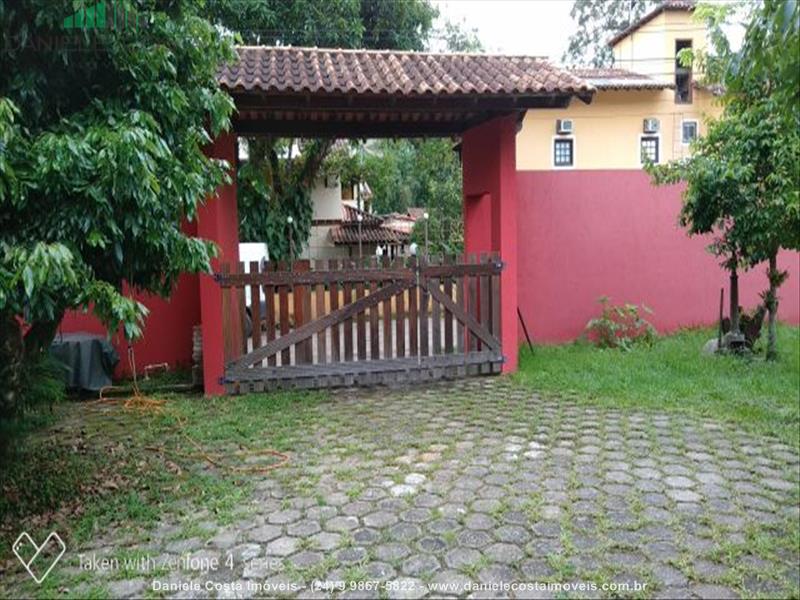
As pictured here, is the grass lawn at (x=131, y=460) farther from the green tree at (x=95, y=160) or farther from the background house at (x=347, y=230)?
the background house at (x=347, y=230)

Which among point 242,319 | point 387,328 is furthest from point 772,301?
point 242,319

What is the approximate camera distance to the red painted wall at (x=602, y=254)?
8.22 metres

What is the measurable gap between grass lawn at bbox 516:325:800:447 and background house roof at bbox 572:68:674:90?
11.7 m

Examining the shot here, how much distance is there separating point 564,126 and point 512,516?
1688 cm

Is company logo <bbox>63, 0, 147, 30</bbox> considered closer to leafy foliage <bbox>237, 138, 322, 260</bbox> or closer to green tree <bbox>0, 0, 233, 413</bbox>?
green tree <bbox>0, 0, 233, 413</bbox>

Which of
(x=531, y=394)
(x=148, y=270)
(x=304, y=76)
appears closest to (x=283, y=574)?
(x=148, y=270)

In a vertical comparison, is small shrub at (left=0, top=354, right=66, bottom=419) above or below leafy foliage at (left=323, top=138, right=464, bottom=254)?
below

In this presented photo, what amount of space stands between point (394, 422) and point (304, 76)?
3.47 m

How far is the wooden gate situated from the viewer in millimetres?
6246

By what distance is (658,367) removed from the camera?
268 inches

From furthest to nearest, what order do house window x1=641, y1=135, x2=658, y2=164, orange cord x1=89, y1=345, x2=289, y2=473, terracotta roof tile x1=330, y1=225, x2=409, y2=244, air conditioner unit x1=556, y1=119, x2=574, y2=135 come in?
terracotta roof tile x1=330, y1=225, x2=409, y2=244 < house window x1=641, y1=135, x2=658, y2=164 < air conditioner unit x1=556, y1=119, x2=574, y2=135 < orange cord x1=89, y1=345, x2=289, y2=473

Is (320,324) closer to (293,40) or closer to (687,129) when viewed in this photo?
(293,40)

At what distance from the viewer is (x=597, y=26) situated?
2831 cm

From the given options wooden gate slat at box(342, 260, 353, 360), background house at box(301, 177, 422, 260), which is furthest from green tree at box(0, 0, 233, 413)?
background house at box(301, 177, 422, 260)
